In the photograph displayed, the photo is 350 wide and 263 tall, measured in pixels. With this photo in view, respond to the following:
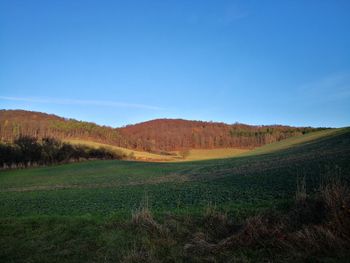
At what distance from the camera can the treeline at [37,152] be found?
83.9 meters

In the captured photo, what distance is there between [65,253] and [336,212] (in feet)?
22.3

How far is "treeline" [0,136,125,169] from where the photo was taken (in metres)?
83.9

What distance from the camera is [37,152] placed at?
89.1 metres

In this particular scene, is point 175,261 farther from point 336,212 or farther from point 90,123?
point 90,123

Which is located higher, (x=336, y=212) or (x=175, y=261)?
(x=336, y=212)

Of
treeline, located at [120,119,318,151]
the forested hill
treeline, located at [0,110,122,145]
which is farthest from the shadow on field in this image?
treeline, located at [120,119,318,151]

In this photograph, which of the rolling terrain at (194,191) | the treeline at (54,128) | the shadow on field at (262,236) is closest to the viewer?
the shadow on field at (262,236)

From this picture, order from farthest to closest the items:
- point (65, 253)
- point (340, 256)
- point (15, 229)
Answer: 1. point (15, 229)
2. point (65, 253)
3. point (340, 256)

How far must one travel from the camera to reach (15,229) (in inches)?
492

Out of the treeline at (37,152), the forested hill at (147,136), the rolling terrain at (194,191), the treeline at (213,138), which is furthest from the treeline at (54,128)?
the rolling terrain at (194,191)

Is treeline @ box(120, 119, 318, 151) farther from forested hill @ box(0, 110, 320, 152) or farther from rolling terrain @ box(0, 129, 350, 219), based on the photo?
rolling terrain @ box(0, 129, 350, 219)

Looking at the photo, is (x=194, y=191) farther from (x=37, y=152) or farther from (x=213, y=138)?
(x=213, y=138)

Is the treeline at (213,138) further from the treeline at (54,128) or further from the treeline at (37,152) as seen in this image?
the treeline at (37,152)

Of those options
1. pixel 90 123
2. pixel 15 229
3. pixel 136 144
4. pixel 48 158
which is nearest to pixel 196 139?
pixel 136 144
